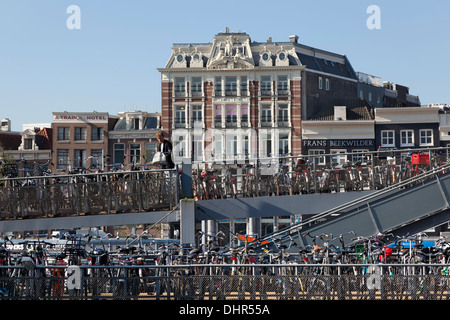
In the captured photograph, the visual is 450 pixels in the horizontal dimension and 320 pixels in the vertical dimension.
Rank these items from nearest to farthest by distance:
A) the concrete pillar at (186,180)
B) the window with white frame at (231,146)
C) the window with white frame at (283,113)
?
the concrete pillar at (186,180) < the window with white frame at (283,113) < the window with white frame at (231,146)

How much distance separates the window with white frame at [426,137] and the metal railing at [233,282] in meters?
47.5

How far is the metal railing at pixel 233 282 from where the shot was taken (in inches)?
579

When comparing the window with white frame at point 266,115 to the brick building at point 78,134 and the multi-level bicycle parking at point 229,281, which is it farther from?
the multi-level bicycle parking at point 229,281

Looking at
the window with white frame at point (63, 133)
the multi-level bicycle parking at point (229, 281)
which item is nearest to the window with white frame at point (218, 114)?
the window with white frame at point (63, 133)

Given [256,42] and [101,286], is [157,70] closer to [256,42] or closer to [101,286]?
[256,42]

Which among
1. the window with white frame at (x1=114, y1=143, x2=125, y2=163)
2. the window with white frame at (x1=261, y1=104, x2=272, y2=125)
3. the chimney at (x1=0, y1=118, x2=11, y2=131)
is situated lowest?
the window with white frame at (x1=114, y1=143, x2=125, y2=163)

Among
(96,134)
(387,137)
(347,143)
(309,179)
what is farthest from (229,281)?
(96,134)

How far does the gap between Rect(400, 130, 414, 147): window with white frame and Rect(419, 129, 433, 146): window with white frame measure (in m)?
0.80

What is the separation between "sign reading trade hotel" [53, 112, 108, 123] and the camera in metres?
65.8

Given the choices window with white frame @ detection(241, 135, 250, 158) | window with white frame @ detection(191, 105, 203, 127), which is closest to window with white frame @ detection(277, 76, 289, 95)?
window with white frame @ detection(241, 135, 250, 158)

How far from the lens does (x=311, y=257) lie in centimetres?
1808

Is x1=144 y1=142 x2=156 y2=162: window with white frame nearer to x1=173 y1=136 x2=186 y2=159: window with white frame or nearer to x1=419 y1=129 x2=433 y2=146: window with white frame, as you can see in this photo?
x1=173 y1=136 x2=186 y2=159: window with white frame

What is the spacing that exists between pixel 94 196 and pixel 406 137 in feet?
143
